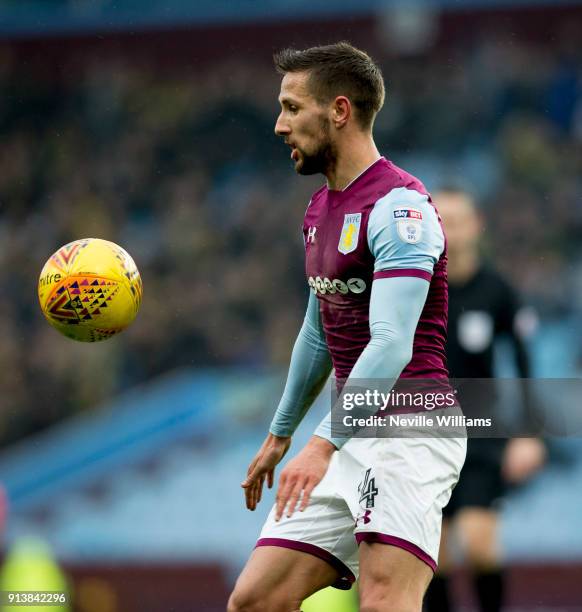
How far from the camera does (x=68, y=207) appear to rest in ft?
42.1

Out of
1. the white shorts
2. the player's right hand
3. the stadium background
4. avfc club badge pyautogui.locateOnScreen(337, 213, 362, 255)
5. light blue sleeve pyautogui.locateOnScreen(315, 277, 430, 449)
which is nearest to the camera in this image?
light blue sleeve pyautogui.locateOnScreen(315, 277, 430, 449)

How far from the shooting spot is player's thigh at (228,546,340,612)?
3939 mm

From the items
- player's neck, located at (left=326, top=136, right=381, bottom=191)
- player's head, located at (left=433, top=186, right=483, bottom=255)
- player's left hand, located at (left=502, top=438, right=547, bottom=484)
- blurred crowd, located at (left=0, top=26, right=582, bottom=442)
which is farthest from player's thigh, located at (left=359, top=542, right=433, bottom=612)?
blurred crowd, located at (left=0, top=26, right=582, bottom=442)

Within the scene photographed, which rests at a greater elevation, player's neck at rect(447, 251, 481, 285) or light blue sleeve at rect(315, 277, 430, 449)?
player's neck at rect(447, 251, 481, 285)

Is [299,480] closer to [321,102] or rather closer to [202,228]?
[321,102]

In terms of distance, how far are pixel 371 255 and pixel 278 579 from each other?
3.66 feet

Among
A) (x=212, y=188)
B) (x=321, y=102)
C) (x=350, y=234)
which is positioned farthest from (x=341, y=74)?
(x=212, y=188)

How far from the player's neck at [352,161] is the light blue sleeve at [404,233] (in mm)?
217

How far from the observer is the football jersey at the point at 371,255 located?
372 centimetres

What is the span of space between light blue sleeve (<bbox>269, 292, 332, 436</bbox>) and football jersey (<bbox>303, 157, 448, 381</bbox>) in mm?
142

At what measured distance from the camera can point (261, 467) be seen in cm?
419

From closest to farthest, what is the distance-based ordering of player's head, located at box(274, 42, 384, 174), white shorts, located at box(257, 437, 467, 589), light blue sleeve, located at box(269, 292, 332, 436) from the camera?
white shorts, located at box(257, 437, 467, 589), player's head, located at box(274, 42, 384, 174), light blue sleeve, located at box(269, 292, 332, 436)

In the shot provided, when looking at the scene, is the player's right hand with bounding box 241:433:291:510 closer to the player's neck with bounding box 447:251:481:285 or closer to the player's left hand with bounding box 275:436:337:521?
the player's left hand with bounding box 275:436:337:521

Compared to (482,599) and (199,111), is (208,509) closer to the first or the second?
(482,599)
